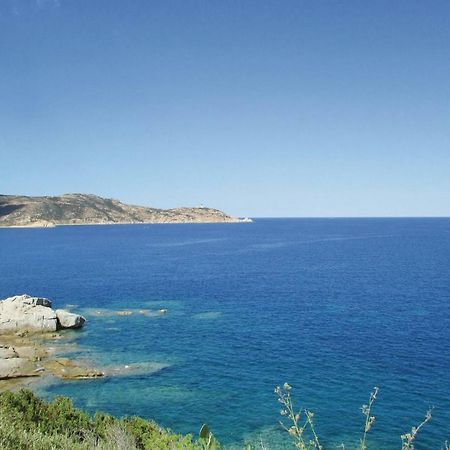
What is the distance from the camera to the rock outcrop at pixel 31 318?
6056cm

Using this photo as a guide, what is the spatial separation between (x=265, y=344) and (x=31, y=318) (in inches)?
1319

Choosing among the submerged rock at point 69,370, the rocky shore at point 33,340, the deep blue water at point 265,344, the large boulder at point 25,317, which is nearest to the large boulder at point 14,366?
the rocky shore at point 33,340

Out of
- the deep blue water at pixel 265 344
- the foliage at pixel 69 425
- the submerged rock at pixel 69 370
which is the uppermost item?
the foliage at pixel 69 425

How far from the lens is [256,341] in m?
53.5

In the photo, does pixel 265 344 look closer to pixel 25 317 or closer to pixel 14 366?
pixel 14 366

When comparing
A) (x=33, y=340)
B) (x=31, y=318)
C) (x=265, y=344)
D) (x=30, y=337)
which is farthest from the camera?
(x=31, y=318)

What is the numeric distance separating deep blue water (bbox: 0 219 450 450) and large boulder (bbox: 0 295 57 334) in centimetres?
608

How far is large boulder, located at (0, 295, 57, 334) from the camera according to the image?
199ft

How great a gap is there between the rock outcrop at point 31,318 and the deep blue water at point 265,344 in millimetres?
3672

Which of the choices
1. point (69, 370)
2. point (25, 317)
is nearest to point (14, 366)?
point (69, 370)

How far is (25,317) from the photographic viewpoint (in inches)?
2411

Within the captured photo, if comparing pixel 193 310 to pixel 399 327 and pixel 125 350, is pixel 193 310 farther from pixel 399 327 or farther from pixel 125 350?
pixel 399 327

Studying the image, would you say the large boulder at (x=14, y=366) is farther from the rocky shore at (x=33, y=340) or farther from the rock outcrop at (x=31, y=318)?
the rock outcrop at (x=31, y=318)

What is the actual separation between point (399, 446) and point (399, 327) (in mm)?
29704
